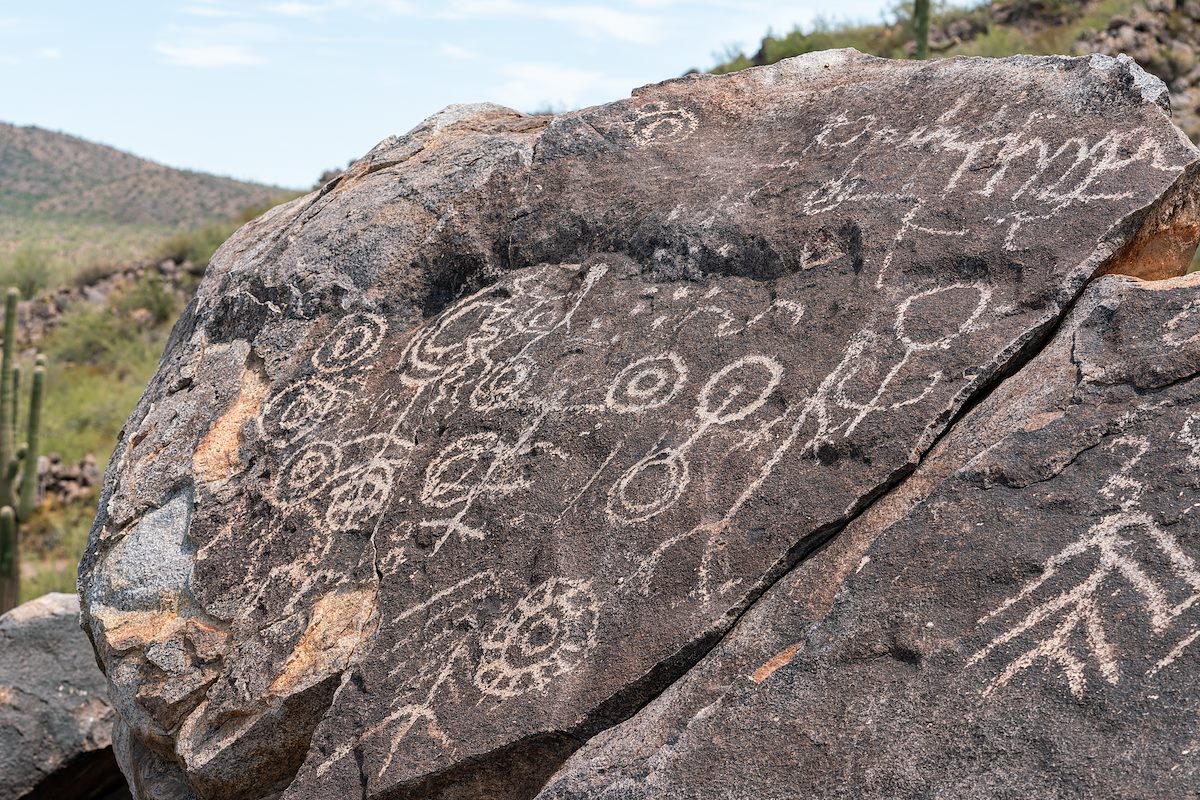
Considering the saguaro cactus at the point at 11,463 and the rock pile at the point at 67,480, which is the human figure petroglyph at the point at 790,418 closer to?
the saguaro cactus at the point at 11,463

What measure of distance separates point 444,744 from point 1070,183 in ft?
6.18

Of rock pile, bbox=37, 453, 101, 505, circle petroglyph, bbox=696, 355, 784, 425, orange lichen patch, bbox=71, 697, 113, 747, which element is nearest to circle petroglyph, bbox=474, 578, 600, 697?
circle petroglyph, bbox=696, 355, 784, 425

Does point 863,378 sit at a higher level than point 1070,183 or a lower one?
lower

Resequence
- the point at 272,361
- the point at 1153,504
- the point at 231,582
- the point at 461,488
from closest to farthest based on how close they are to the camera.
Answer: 1. the point at 1153,504
2. the point at 461,488
3. the point at 231,582
4. the point at 272,361

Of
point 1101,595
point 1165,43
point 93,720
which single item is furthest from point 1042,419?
point 1165,43

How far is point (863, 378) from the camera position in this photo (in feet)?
8.49

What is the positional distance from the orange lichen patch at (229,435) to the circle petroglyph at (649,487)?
52.2 inches

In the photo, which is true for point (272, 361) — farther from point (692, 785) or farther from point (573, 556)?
point (692, 785)

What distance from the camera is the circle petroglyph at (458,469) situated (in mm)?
2961

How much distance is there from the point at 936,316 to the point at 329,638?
1615 mm

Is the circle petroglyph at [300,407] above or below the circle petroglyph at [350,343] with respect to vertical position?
below

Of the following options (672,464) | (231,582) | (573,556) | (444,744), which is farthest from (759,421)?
(231,582)

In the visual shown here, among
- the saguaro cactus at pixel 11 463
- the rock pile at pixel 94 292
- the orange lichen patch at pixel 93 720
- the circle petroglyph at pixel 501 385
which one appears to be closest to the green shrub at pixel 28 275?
the rock pile at pixel 94 292

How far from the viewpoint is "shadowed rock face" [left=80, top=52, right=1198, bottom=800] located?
2.51 m
